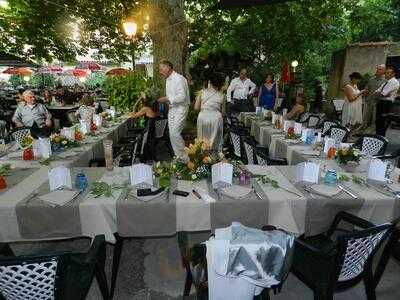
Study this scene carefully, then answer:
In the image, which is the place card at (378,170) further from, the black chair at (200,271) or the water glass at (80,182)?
the water glass at (80,182)

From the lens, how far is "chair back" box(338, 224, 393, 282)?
86.7 inches

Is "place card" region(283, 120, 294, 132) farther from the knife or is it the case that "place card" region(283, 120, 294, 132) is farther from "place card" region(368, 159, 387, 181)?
the knife

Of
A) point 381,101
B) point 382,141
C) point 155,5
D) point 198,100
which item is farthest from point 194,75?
point 382,141

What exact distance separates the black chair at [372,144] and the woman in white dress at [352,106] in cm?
363

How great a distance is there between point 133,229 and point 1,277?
3.65 feet

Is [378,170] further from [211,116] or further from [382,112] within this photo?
[382,112]

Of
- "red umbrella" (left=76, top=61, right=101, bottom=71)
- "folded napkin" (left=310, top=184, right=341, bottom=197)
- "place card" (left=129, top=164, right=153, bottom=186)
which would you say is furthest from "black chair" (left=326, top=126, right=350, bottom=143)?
"red umbrella" (left=76, top=61, right=101, bottom=71)

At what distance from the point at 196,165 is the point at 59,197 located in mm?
1358

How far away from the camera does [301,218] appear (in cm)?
302

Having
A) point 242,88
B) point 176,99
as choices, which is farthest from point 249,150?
point 242,88

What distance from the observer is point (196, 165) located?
3426 mm

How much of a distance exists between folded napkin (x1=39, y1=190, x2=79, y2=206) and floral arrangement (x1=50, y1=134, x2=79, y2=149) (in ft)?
5.87

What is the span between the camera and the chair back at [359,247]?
86.7 inches

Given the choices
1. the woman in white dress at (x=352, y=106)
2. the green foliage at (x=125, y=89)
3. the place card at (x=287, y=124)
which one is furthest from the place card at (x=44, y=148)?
the woman in white dress at (x=352, y=106)
